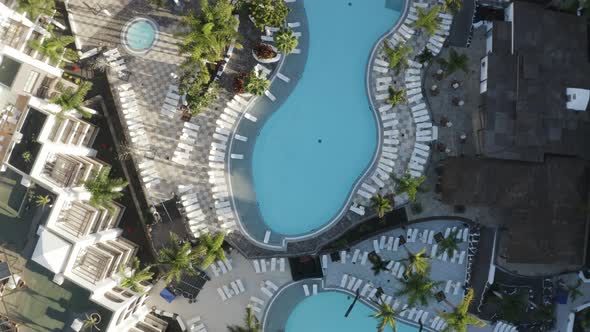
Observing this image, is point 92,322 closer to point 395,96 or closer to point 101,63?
point 101,63

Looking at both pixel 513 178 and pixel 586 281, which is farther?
pixel 586 281

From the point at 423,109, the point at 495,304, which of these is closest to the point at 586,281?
the point at 495,304

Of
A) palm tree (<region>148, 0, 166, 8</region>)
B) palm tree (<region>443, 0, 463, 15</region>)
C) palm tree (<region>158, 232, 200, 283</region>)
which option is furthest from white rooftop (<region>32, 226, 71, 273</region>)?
palm tree (<region>443, 0, 463, 15</region>)

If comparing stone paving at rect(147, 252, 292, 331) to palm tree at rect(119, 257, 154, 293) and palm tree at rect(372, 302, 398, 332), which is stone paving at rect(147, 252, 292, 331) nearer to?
palm tree at rect(119, 257, 154, 293)

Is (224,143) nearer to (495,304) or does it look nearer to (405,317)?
(405,317)

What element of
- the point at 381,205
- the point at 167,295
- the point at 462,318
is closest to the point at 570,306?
the point at 462,318

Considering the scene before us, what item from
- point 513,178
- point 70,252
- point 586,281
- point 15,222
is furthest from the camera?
point 586,281
